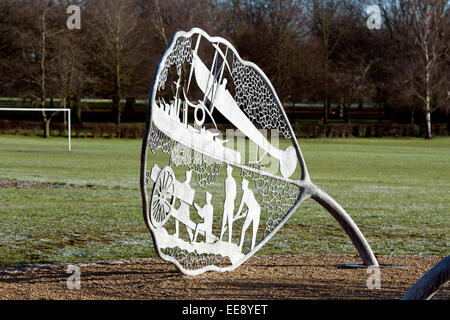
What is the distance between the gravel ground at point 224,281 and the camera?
20.6 feet

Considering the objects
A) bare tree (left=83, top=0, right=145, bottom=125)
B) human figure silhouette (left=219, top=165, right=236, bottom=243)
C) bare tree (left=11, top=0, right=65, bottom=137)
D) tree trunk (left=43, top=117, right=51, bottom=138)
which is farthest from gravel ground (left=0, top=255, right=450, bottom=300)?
bare tree (left=83, top=0, right=145, bottom=125)

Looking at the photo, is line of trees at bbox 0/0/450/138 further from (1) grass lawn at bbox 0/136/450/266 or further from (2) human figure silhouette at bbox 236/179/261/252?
(2) human figure silhouette at bbox 236/179/261/252

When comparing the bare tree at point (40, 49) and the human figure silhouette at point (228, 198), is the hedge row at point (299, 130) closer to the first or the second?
the bare tree at point (40, 49)

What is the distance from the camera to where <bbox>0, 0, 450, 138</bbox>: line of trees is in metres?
45.8

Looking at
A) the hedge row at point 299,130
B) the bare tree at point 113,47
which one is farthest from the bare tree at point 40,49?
the bare tree at point 113,47

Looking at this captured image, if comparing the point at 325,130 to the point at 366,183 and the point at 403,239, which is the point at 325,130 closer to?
the point at 366,183

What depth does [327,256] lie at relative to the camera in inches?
335

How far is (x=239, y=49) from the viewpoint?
5088 centimetres

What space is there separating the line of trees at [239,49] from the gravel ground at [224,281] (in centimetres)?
3625

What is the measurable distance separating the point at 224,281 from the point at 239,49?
4509cm

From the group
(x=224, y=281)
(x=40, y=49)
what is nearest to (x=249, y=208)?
(x=224, y=281)

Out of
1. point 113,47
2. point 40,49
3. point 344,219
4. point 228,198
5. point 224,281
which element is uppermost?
point 113,47

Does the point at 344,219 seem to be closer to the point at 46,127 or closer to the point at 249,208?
the point at 249,208
